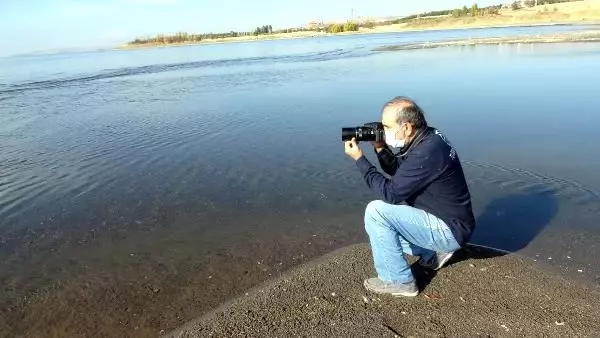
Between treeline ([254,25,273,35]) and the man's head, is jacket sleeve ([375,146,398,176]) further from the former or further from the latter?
treeline ([254,25,273,35])

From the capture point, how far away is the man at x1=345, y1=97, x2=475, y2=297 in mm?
3771

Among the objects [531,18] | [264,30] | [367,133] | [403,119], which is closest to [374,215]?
[367,133]

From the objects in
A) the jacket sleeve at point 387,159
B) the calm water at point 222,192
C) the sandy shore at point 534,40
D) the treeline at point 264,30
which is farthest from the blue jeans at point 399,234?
the treeline at point 264,30

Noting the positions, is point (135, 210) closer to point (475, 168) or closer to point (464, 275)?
point (464, 275)

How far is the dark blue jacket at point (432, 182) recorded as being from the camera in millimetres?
3738

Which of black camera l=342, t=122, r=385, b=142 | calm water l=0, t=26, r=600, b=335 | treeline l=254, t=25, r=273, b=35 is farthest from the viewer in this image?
treeline l=254, t=25, r=273, b=35

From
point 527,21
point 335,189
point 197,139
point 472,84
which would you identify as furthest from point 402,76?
point 527,21

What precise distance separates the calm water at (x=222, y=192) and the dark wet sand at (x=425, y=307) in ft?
1.31

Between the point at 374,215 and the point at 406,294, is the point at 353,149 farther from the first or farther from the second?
the point at 406,294

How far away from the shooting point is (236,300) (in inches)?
168

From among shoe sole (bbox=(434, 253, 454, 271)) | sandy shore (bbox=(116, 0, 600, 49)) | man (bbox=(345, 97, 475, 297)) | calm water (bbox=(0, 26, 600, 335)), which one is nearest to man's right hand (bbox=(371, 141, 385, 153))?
man (bbox=(345, 97, 475, 297))

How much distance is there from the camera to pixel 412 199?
411cm

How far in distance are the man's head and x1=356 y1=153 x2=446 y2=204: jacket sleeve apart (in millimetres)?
199

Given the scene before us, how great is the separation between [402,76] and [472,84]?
3.33m
